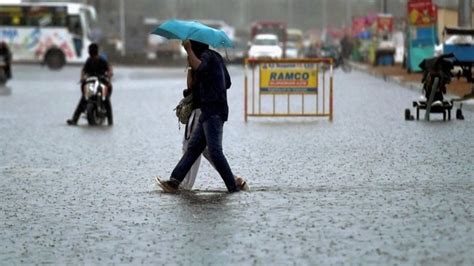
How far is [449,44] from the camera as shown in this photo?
36188 mm

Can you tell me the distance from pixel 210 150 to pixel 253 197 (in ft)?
2.29

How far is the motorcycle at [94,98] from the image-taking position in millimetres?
24594

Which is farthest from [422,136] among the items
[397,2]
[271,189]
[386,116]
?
[397,2]

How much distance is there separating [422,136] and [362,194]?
25.8 ft

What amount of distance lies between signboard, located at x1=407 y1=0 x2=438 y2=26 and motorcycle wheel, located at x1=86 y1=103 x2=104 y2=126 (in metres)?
22.8

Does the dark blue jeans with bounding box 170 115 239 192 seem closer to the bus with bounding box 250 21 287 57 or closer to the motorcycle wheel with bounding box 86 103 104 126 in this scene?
the motorcycle wheel with bounding box 86 103 104 126

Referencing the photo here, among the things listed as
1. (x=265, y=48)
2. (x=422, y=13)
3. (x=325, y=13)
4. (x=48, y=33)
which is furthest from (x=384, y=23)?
(x=325, y=13)

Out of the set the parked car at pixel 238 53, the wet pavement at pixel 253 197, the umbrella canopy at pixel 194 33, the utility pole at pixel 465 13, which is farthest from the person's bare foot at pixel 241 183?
the parked car at pixel 238 53

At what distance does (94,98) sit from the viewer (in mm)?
24641

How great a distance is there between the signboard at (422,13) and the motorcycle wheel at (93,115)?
74.8 ft

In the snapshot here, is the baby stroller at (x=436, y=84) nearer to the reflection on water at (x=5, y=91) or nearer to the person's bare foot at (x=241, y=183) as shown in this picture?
the person's bare foot at (x=241, y=183)

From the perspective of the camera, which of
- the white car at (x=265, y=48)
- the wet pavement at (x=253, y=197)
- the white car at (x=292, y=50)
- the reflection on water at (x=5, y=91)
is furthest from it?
the white car at (x=292, y=50)

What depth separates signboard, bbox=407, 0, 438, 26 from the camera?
45.7 meters

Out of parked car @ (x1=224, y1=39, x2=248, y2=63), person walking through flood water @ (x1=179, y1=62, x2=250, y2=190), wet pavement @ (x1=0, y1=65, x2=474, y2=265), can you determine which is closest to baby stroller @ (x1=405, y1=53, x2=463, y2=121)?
wet pavement @ (x1=0, y1=65, x2=474, y2=265)
